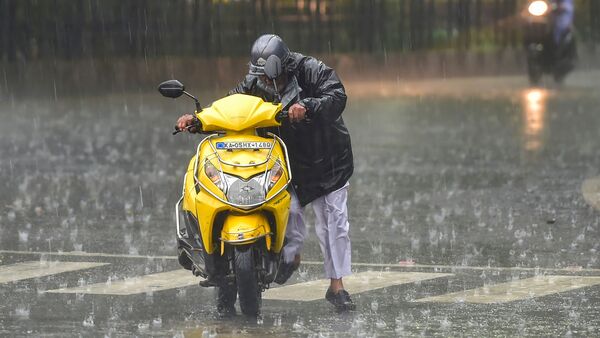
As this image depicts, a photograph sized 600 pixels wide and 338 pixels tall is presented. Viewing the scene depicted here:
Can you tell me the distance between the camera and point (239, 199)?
9.00 metres

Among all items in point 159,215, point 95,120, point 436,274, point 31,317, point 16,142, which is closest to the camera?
point 31,317

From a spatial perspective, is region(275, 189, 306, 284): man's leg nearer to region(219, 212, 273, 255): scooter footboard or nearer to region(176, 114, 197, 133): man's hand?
region(219, 212, 273, 255): scooter footboard

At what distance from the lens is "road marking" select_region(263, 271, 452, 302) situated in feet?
33.1

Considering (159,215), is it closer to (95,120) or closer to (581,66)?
(95,120)

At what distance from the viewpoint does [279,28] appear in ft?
117

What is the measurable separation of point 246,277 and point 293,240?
825 millimetres

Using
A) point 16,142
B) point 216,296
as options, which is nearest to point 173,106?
point 16,142

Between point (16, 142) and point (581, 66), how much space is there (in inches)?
692

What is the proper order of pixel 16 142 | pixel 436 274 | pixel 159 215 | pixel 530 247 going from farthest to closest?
pixel 16 142 < pixel 159 215 < pixel 530 247 < pixel 436 274

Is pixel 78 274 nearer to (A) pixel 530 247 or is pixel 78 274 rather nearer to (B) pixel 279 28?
(A) pixel 530 247

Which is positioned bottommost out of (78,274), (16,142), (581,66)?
(581,66)

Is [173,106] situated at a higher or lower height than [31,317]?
lower

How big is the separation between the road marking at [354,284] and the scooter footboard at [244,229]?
0.97m

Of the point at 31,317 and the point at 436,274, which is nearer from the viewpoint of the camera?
the point at 31,317
